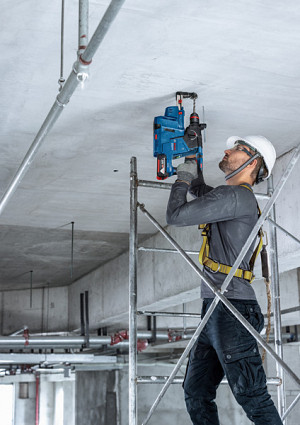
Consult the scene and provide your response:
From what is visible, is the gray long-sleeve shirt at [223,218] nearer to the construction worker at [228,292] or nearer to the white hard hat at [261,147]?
the construction worker at [228,292]

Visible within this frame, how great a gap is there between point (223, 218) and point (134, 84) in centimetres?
122

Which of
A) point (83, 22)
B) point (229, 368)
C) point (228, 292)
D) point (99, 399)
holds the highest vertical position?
point (83, 22)

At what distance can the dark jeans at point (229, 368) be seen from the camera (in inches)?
129

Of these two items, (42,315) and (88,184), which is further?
(42,315)

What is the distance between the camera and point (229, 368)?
131 inches

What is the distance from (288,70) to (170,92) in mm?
807

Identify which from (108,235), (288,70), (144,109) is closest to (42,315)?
(108,235)

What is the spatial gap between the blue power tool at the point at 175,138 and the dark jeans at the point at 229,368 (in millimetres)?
1008

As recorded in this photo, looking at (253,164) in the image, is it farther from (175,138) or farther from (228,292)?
(228,292)

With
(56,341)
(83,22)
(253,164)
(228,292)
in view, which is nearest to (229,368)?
(228,292)

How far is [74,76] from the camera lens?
2912mm

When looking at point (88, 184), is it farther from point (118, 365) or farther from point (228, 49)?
point (118, 365)

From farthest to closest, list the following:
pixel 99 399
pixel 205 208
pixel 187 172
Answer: pixel 99 399 < pixel 187 172 < pixel 205 208

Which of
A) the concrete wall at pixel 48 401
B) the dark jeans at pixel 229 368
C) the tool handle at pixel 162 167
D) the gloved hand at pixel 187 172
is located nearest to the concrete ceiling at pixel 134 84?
the tool handle at pixel 162 167
